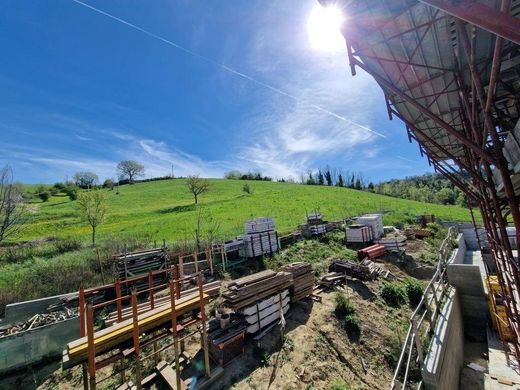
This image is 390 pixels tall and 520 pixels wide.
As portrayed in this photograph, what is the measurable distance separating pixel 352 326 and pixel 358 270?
4.43m

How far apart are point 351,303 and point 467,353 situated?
17.3 feet

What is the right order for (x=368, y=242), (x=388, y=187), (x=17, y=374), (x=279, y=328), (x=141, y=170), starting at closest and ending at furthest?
(x=17, y=374), (x=279, y=328), (x=368, y=242), (x=141, y=170), (x=388, y=187)

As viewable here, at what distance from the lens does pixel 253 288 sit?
384 inches

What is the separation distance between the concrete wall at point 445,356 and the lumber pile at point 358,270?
374cm

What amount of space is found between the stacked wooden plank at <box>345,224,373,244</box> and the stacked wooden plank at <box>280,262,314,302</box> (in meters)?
10.8

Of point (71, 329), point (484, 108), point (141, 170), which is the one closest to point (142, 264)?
point (71, 329)

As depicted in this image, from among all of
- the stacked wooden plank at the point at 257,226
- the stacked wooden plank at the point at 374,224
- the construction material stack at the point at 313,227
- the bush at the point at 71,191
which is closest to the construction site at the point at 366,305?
the stacked wooden plank at the point at 257,226

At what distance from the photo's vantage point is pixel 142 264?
13.8m

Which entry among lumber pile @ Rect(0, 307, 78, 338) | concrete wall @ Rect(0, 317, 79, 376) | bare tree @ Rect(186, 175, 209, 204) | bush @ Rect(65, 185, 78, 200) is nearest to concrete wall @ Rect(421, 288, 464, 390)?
concrete wall @ Rect(0, 317, 79, 376)

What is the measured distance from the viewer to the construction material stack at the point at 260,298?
9344 mm

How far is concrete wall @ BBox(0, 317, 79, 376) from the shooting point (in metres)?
8.22

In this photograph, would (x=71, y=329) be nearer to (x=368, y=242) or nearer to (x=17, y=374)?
(x=17, y=374)

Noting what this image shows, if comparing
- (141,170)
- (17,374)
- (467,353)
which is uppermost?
(141,170)

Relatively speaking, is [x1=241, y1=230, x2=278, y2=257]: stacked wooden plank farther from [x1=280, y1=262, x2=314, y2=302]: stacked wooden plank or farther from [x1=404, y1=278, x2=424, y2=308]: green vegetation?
[x1=404, y1=278, x2=424, y2=308]: green vegetation
